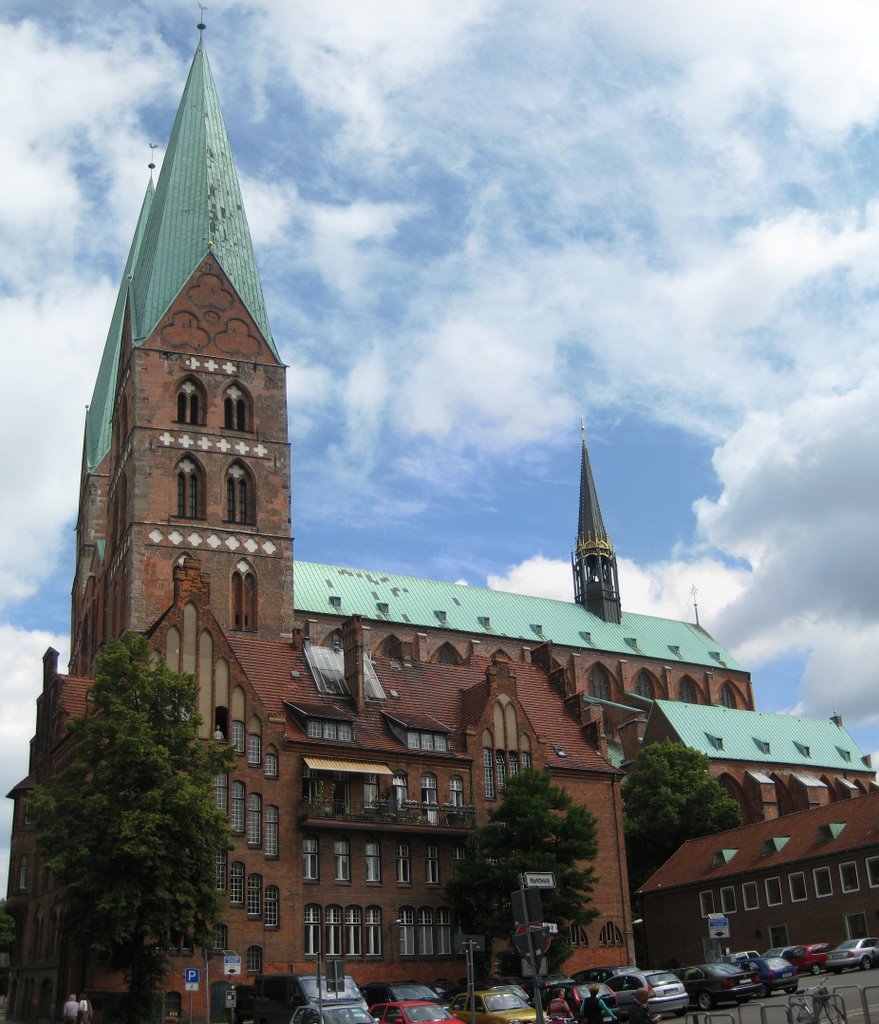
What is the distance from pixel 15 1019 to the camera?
174 feet

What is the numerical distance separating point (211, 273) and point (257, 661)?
32826 millimetres

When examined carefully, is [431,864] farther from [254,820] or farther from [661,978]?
[661,978]

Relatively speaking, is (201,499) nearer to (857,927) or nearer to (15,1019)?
(15,1019)

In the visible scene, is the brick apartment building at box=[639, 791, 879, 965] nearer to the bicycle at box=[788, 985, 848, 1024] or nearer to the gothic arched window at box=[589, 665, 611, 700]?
the bicycle at box=[788, 985, 848, 1024]

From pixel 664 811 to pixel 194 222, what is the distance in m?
46.3

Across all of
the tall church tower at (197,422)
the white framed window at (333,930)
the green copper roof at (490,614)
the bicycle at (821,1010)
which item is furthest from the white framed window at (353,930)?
the green copper roof at (490,614)

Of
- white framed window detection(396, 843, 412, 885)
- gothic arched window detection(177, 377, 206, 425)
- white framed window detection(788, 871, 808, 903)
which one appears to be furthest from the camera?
gothic arched window detection(177, 377, 206, 425)

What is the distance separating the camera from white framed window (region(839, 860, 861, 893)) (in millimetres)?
60281

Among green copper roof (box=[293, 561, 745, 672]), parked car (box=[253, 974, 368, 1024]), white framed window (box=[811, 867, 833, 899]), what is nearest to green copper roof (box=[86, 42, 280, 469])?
green copper roof (box=[293, 561, 745, 672])

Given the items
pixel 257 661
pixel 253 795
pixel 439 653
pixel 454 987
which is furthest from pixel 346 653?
pixel 439 653

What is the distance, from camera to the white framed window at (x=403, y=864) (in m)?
52.3

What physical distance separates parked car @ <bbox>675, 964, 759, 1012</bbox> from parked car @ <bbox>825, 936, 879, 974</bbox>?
9.00m

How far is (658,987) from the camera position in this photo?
123ft

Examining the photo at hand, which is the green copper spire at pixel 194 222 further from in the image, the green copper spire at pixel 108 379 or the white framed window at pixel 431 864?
the white framed window at pixel 431 864
